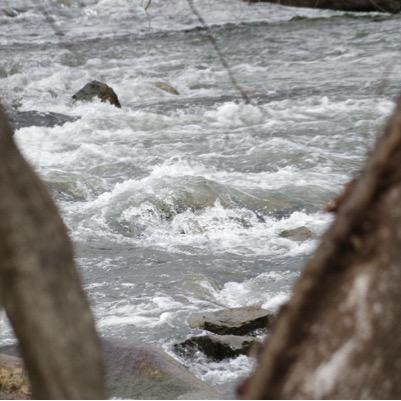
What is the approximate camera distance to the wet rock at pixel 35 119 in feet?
41.0

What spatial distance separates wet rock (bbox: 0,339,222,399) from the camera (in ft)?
17.1

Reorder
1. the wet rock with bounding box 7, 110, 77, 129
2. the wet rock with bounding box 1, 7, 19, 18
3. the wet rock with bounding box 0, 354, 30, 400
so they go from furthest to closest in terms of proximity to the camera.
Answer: the wet rock with bounding box 1, 7, 19, 18 → the wet rock with bounding box 7, 110, 77, 129 → the wet rock with bounding box 0, 354, 30, 400

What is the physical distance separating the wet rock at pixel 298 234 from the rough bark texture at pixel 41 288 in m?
6.96

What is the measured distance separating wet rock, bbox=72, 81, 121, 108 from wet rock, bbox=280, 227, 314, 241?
527 centimetres

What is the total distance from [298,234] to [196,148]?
2934 mm

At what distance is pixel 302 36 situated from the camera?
18.3 m

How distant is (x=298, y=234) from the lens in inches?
339

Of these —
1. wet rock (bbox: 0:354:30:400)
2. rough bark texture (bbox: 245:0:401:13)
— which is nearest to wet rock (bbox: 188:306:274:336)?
wet rock (bbox: 0:354:30:400)

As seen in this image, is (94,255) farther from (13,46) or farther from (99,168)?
(13,46)

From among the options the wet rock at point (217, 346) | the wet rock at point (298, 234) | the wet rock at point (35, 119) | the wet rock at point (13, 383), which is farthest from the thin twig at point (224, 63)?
the wet rock at point (35, 119)

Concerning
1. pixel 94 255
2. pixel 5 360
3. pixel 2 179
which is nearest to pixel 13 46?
pixel 94 255

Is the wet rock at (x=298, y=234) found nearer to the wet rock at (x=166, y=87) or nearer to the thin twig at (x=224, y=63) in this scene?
the wet rock at (x=166, y=87)

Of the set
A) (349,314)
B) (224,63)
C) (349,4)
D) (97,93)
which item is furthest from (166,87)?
(349,314)

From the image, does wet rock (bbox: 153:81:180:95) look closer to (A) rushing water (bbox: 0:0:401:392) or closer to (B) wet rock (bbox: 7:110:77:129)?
(A) rushing water (bbox: 0:0:401:392)
